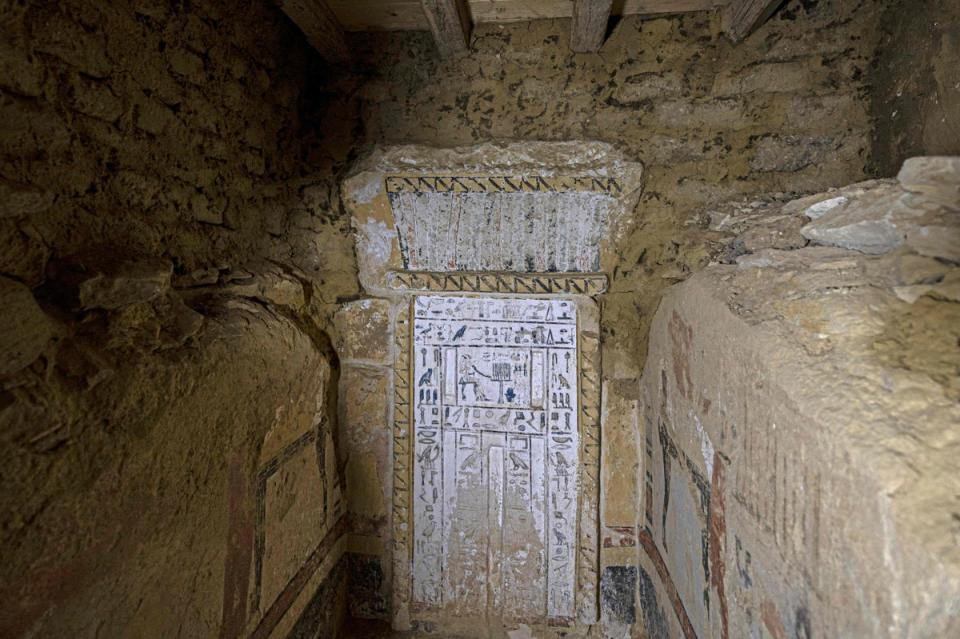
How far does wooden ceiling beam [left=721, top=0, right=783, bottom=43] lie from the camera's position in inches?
73.8

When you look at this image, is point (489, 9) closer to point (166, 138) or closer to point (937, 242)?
point (166, 138)

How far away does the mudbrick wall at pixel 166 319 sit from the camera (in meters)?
1.08

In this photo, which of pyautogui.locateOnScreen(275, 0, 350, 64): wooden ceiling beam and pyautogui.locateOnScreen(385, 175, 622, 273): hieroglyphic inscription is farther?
pyautogui.locateOnScreen(385, 175, 622, 273): hieroglyphic inscription

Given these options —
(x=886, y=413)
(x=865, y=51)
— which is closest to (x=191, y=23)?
(x=886, y=413)

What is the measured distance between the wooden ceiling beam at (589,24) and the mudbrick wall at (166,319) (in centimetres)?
100

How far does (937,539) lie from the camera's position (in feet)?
2.31

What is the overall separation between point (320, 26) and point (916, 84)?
6.91 feet

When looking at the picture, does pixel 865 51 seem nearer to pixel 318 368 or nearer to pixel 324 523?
pixel 318 368

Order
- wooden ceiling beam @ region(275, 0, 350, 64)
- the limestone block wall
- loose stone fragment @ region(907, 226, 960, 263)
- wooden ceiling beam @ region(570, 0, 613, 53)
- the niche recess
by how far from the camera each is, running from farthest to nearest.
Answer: the niche recess < wooden ceiling beam @ region(275, 0, 350, 64) < wooden ceiling beam @ region(570, 0, 613, 53) < loose stone fragment @ region(907, 226, 960, 263) < the limestone block wall

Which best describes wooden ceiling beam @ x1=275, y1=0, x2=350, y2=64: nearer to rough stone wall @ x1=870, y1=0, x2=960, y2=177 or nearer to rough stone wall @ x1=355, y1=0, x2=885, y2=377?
rough stone wall @ x1=355, y1=0, x2=885, y2=377

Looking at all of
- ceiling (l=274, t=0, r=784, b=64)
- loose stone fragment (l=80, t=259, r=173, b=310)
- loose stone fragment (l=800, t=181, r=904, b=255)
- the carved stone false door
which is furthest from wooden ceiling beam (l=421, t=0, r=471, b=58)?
loose stone fragment (l=800, t=181, r=904, b=255)

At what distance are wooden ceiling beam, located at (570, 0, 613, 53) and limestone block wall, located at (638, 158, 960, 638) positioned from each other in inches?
35.4

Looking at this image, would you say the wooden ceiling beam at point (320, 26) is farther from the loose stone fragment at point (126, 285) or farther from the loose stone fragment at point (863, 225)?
the loose stone fragment at point (863, 225)

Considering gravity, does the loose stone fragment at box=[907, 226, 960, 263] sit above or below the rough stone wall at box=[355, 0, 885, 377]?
below
